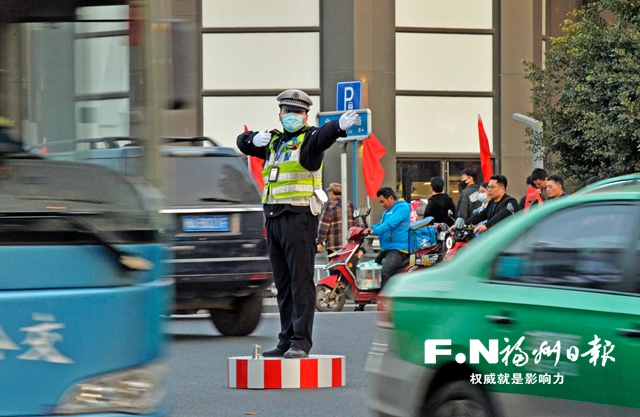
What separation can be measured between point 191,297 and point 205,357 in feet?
3.60

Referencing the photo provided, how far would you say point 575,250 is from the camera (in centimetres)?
538

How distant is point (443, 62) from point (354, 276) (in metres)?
11.4

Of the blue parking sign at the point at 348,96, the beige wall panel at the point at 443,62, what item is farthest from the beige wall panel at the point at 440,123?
the blue parking sign at the point at 348,96

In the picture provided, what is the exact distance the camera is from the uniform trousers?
28.4 feet

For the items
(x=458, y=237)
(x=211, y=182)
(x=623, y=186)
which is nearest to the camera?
(x=623, y=186)

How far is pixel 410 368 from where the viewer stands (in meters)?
5.70

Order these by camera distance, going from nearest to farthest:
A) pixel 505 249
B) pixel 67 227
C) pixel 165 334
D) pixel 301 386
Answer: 1. pixel 67 227
2. pixel 165 334
3. pixel 505 249
4. pixel 301 386

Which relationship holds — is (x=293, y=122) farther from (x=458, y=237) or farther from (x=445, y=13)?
(x=445, y=13)

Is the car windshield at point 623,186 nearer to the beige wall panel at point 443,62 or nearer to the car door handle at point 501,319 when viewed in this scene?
the car door handle at point 501,319

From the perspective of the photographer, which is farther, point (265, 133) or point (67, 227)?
point (265, 133)

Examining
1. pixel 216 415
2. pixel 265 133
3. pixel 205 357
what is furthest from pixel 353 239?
pixel 216 415

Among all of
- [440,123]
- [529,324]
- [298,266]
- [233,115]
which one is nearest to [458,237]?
[298,266]

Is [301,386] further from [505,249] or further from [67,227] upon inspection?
[67,227]

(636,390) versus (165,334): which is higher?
(165,334)
